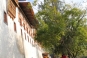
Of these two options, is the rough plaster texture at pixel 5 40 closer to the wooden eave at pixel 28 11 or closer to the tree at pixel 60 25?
the tree at pixel 60 25

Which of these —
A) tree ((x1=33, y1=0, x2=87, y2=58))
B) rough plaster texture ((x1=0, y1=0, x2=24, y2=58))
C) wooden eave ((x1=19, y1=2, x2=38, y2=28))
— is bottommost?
rough plaster texture ((x1=0, y1=0, x2=24, y2=58))

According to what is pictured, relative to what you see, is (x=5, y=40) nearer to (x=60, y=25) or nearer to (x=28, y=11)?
(x=60, y=25)

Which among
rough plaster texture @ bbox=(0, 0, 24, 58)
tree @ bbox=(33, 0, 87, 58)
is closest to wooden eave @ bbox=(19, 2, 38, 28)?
tree @ bbox=(33, 0, 87, 58)

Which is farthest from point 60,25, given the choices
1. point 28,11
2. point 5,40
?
point 28,11

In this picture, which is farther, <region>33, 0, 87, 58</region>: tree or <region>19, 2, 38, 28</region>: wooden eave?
<region>19, 2, 38, 28</region>: wooden eave

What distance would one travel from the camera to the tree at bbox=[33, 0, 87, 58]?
65.6 feet

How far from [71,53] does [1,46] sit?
1088 cm

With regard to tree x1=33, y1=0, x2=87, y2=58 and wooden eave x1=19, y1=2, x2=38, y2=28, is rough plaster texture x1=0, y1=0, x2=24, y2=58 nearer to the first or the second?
tree x1=33, y1=0, x2=87, y2=58

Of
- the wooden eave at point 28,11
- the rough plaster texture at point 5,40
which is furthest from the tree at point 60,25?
the rough plaster texture at point 5,40

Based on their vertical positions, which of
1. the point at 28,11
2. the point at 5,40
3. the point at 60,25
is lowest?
the point at 5,40

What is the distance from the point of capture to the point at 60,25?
19.8 meters

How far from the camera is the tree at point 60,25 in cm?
2000

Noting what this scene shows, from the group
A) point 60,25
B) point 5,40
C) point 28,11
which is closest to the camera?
point 5,40

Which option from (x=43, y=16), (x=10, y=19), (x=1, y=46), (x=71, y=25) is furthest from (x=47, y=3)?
(x=1, y=46)
